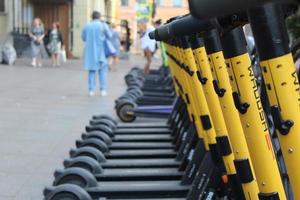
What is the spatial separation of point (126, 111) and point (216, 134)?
5.60m

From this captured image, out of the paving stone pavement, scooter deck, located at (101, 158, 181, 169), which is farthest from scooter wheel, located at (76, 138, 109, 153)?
the paving stone pavement

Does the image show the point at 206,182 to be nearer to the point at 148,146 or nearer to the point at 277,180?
the point at 277,180

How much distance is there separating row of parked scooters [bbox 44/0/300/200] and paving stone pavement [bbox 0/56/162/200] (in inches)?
18.1

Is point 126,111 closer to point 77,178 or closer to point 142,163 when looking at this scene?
point 142,163

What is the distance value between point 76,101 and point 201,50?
7912mm

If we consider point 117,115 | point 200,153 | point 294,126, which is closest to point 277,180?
point 294,126

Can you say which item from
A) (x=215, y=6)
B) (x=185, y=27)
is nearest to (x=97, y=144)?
(x=185, y=27)

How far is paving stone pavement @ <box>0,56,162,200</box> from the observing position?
5289mm

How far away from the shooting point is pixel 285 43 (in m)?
1.62

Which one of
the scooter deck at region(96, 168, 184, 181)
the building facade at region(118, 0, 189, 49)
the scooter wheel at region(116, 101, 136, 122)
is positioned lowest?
the scooter deck at region(96, 168, 184, 181)

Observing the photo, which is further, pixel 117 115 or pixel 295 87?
pixel 117 115

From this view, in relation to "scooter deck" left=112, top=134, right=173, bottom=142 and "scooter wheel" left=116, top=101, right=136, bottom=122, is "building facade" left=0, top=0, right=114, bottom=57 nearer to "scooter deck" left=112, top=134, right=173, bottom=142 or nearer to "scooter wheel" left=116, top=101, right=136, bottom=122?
"scooter wheel" left=116, top=101, right=136, bottom=122

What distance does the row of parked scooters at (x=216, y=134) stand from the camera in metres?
1.64

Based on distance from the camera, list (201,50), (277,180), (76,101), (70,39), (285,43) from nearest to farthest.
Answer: (285,43), (277,180), (201,50), (76,101), (70,39)
